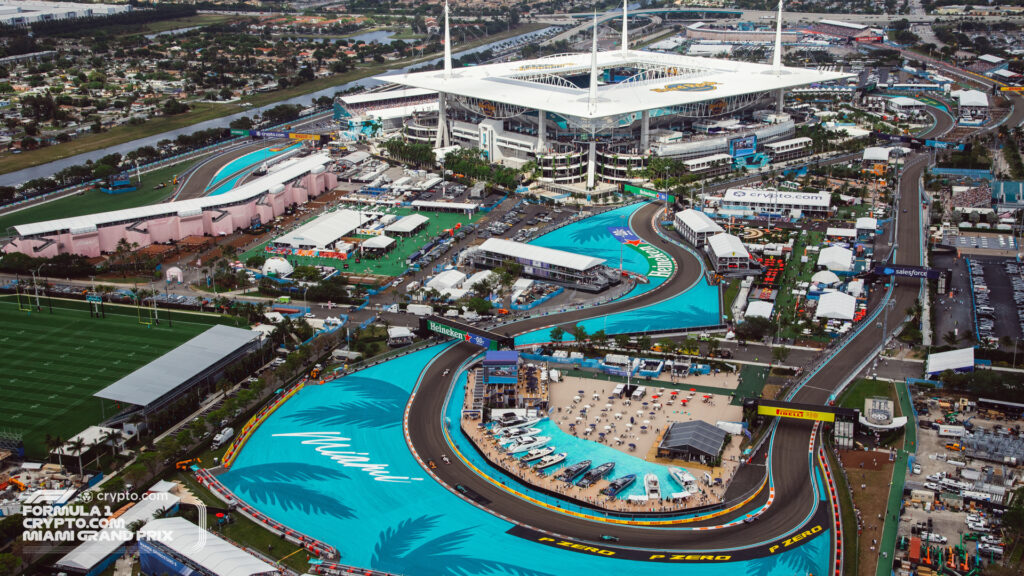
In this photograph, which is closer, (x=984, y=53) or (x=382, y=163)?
(x=382, y=163)

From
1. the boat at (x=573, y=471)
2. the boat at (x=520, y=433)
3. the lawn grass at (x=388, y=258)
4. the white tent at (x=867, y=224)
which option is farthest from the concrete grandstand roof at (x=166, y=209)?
the white tent at (x=867, y=224)

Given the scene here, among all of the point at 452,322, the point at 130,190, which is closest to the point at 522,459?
the point at 452,322

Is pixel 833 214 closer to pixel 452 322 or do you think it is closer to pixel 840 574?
pixel 452 322

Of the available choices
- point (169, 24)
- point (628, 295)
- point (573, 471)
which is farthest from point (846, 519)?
point (169, 24)

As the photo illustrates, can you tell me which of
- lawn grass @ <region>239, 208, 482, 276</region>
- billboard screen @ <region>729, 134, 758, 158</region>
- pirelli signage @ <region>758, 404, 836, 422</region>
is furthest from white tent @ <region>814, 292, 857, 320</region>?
billboard screen @ <region>729, 134, 758, 158</region>

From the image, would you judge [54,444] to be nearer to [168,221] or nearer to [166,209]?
[168,221]
